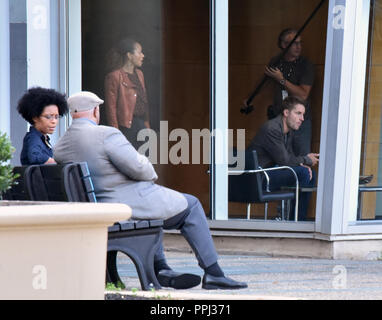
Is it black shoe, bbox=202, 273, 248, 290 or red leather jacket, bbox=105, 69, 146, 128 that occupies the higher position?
red leather jacket, bbox=105, 69, 146, 128

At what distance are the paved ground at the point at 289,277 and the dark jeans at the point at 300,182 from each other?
1.44 ft

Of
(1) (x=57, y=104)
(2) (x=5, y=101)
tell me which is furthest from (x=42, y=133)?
(2) (x=5, y=101)

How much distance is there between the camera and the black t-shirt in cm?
838

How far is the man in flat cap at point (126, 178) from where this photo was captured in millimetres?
5840

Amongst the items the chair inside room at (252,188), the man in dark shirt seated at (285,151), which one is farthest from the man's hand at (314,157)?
the chair inside room at (252,188)

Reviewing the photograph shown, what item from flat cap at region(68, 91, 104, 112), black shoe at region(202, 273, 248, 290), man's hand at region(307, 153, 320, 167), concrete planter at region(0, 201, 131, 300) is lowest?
black shoe at region(202, 273, 248, 290)

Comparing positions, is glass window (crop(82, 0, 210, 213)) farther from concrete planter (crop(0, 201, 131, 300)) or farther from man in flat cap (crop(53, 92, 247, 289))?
concrete planter (crop(0, 201, 131, 300))

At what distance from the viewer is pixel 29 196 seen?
19.2 ft

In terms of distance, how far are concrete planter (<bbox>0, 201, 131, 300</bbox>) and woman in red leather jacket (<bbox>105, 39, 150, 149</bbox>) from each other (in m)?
4.91

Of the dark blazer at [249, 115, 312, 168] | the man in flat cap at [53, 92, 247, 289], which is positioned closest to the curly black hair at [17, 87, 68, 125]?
the man in flat cap at [53, 92, 247, 289]

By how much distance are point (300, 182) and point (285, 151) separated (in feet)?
1.00

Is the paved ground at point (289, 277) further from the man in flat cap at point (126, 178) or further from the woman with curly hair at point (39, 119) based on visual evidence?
the woman with curly hair at point (39, 119)
